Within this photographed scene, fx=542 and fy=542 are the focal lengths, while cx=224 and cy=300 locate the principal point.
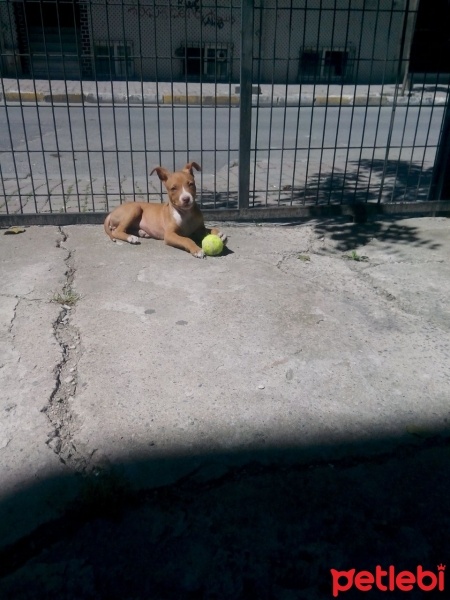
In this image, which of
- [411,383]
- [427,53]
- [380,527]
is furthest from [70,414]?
[427,53]

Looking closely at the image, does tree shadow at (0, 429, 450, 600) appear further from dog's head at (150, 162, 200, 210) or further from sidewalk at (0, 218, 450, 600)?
dog's head at (150, 162, 200, 210)

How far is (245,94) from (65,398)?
3.48 m

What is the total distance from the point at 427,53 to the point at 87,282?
4.17 m

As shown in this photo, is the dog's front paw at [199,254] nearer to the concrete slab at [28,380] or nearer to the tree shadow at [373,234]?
the concrete slab at [28,380]

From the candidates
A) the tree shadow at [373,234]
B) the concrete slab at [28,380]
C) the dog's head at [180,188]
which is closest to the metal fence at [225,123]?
the tree shadow at [373,234]

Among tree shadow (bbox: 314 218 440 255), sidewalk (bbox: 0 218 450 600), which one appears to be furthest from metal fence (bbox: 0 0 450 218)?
sidewalk (bbox: 0 218 450 600)

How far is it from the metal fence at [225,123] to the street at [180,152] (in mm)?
45

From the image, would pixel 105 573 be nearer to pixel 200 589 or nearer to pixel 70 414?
pixel 200 589

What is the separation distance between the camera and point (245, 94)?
5.08 metres

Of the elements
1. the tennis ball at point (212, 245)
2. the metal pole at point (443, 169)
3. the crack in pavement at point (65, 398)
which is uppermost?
the metal pole at point (443, 169)

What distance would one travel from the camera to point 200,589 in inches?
74.6

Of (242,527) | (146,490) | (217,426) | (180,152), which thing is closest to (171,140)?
(180,152)

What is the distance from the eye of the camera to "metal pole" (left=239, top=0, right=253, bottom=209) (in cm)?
484

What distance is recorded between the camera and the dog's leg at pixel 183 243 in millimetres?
4625
